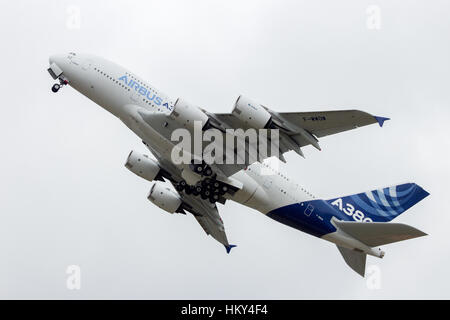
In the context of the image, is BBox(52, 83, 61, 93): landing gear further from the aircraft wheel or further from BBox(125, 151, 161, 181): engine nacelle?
the aircraft wheel

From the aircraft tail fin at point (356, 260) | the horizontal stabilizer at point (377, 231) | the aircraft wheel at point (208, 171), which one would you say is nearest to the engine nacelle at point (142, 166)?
the aircraft wheel at point (208, 171)

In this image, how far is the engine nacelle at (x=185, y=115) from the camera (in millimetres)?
34875

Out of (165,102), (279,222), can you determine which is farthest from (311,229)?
(165,102)

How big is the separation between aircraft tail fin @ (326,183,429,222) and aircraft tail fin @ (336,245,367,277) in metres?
1.96

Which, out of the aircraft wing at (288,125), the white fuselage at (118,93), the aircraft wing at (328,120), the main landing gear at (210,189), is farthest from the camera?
the main landing gear at (210,189)

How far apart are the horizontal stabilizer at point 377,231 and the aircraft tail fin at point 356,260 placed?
4.61ft

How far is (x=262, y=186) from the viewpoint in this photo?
127ft

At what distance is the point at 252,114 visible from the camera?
112 feet

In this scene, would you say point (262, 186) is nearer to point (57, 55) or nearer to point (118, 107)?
point (118, 107)

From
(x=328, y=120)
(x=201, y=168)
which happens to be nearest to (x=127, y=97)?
(x=201, y=168)

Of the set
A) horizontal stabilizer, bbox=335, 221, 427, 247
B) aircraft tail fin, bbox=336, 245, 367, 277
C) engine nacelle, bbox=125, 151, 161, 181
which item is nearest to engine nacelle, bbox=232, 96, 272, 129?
engine nacelle, bbox=125, 151, 161, 181

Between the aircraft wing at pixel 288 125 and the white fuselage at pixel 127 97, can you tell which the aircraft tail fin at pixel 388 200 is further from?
the aircraft wing at pixel 288 125

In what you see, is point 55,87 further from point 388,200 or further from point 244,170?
point 388,200

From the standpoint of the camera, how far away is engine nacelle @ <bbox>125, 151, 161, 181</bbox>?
40.1 m
